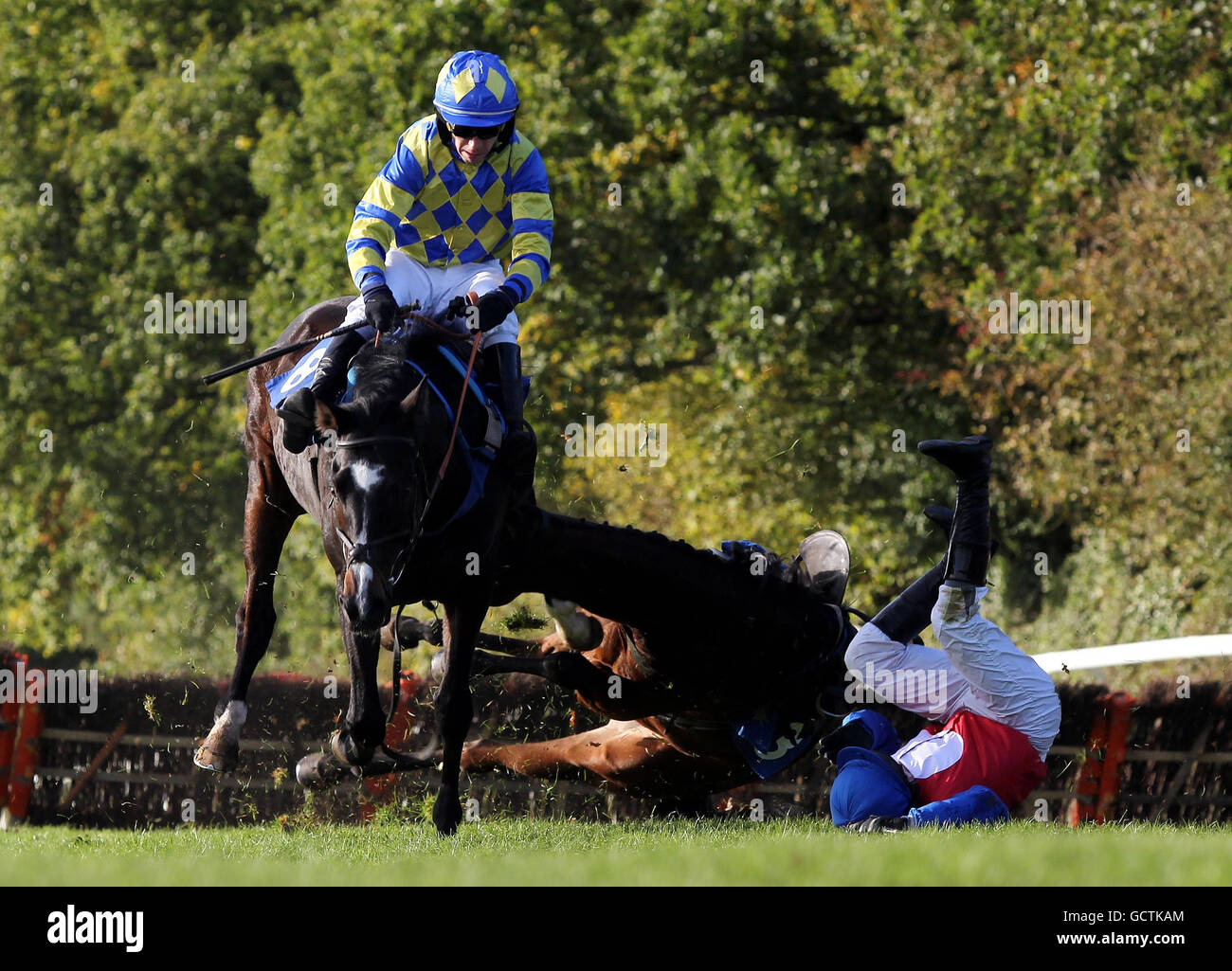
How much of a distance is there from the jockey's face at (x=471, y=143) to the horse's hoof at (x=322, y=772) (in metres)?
3.03

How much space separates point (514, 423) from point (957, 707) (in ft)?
7.82

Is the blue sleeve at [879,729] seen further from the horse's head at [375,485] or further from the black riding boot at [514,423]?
the horse's head at [375,485]

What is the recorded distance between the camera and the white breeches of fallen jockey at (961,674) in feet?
22.7

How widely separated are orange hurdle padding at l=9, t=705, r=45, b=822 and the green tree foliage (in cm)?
484

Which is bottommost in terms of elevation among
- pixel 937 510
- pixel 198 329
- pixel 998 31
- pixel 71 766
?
pixel 71 766

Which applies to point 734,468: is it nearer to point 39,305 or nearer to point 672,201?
point 672,201

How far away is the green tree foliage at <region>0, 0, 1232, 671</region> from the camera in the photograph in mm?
17953

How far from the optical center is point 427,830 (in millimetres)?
7660

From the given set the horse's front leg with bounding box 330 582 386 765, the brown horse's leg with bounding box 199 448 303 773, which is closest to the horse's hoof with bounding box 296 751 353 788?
the brown horse's leg with bounding box 199 448 303 773

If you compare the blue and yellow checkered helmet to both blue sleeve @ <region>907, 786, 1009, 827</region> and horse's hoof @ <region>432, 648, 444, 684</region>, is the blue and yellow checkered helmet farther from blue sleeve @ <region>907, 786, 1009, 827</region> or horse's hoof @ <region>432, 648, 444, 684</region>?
blue sleeve @ <region>907, 786, 1009, 827</region>

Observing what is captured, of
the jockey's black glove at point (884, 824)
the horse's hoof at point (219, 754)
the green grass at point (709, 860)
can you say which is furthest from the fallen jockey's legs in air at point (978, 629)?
the horse's hoof at point (219, 754)
